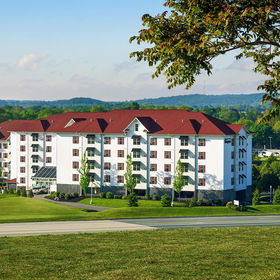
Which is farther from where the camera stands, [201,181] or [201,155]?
[201,155]

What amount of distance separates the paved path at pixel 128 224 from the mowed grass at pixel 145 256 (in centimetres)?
1281

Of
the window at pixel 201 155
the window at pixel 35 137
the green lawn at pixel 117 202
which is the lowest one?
the green lawn at pixel 117 202

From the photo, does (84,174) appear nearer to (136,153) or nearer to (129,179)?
(129,179)

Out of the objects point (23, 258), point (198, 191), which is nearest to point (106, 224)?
point (23, 258)

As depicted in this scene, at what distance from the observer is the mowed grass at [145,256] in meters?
29.5

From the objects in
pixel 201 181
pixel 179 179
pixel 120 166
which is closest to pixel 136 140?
pixel 120 166

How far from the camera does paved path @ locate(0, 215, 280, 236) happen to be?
202ft

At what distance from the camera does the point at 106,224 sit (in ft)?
227

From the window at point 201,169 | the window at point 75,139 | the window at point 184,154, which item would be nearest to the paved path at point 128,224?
the window at point 201,169

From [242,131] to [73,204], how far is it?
37956mm

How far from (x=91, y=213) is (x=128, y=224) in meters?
20.9

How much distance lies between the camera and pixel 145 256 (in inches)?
1378

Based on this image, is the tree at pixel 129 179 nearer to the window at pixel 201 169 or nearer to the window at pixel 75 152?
the window at pixel 75 152

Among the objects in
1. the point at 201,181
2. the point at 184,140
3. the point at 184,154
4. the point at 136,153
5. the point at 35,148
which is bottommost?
the point at 201,181
